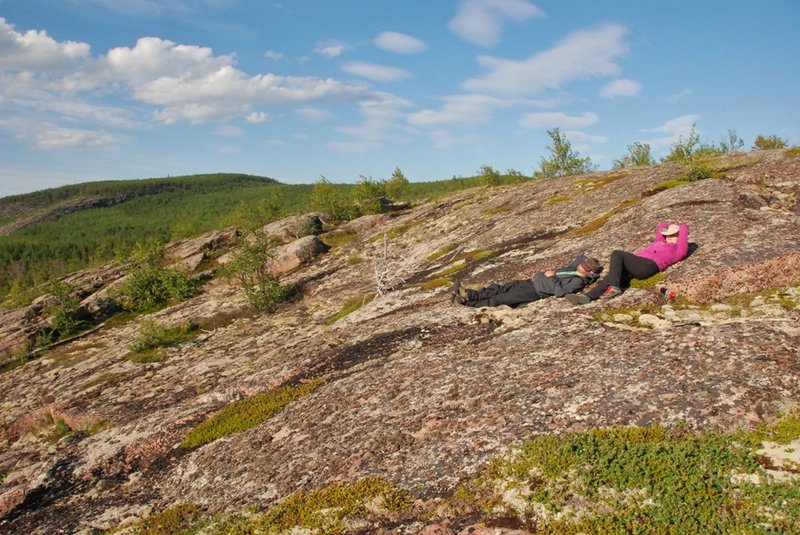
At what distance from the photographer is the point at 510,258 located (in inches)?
826

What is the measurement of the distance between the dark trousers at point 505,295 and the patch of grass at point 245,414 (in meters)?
5.82

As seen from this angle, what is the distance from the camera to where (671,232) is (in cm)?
1438

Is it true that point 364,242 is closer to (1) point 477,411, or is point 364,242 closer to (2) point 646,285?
(2) point 646,285

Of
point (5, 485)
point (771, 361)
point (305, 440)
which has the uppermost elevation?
point (771, 361)

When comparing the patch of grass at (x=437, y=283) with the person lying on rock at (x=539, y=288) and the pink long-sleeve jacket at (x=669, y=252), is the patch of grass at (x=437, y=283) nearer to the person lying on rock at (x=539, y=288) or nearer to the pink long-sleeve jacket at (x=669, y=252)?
the person lying on rock at (x=539, y=288)

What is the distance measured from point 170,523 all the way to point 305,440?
2.93 meters

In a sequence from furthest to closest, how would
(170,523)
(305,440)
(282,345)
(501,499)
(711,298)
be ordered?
1. (282,345)
2. (711,298)
3. (305,440)
4. (170,523)
5. (501,499)

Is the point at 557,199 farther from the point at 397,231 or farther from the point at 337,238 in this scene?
the point at 337,238

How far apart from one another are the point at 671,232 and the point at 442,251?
1547 centimetres

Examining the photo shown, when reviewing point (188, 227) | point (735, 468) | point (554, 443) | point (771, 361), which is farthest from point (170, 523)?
point (188, 227)

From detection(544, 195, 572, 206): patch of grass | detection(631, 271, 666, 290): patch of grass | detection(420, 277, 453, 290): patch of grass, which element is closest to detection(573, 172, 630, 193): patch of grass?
detection(544, 195, 572, 206): patch of grass

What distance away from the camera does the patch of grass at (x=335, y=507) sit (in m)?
7.29

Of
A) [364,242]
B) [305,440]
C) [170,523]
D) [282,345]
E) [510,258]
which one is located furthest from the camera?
[364,242]

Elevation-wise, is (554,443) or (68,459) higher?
(554,443)
